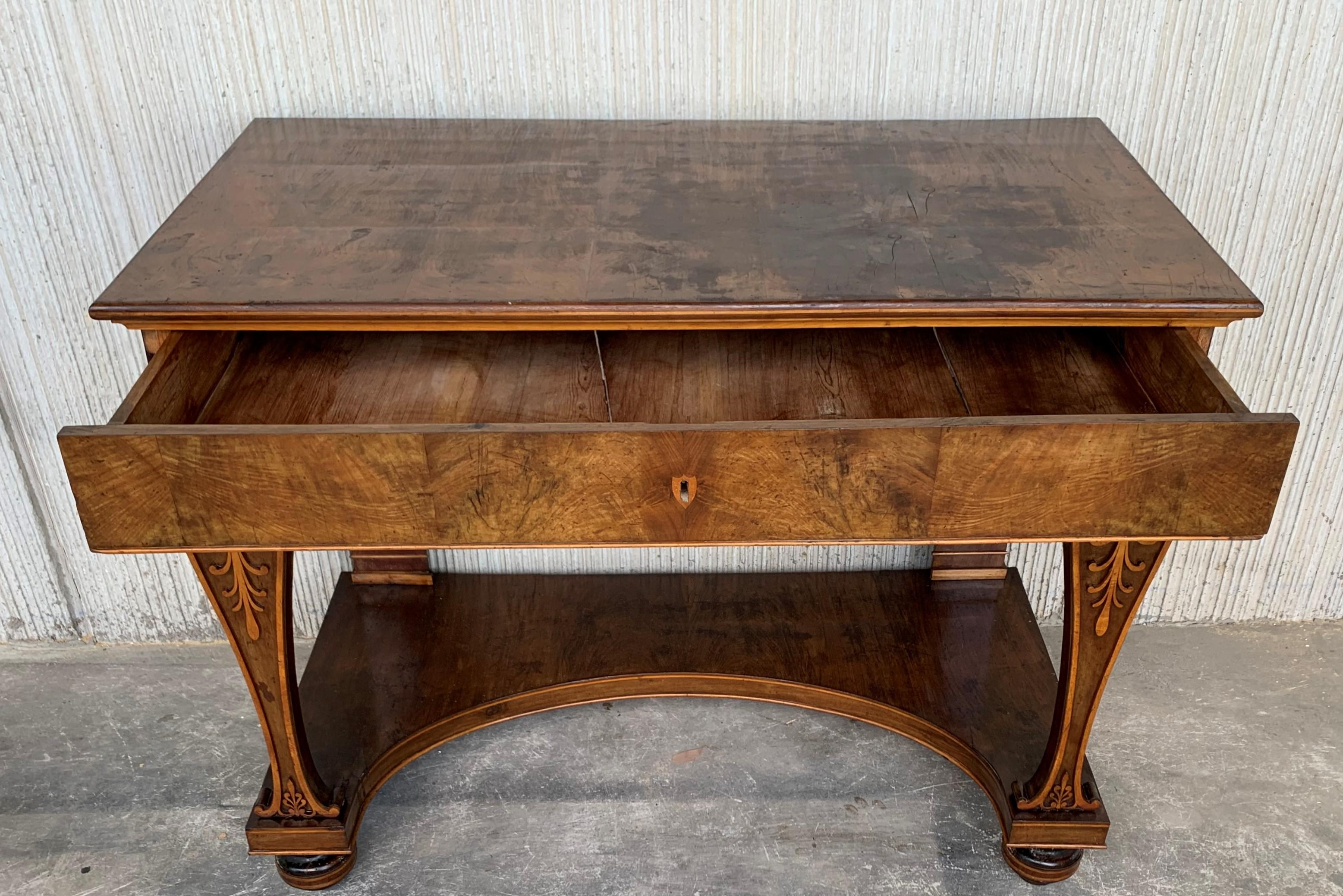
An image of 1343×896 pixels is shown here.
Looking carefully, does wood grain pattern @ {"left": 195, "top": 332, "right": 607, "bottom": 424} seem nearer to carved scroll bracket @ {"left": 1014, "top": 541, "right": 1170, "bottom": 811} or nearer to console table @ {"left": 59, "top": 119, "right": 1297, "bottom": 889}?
console table @ {"left": 59, "top": 119, "right": 1297, "bottom": 889}

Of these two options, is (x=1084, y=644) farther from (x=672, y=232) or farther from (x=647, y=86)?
(x=647, y=86)

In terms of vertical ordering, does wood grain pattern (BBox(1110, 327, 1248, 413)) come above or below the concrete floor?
above

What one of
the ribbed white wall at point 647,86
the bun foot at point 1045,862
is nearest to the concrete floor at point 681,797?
the bun foot at point 1045,862

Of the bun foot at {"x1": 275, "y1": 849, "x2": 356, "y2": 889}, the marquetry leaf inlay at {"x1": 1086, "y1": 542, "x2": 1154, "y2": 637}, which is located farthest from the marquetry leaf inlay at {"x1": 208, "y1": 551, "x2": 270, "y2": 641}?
the marquetry leaf inlay at {"x1": 1086, "y1": 542, "x2": 1154, "y2": 637}

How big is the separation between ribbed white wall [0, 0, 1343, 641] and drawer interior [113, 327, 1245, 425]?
15.4 inches

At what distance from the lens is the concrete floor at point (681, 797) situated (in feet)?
4.89

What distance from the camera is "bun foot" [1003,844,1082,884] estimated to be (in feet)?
4.78

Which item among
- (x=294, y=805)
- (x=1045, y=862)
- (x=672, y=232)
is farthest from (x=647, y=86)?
(x=1045, y=862)

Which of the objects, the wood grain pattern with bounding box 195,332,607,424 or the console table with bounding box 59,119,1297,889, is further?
the wood grain pattern with bounding box 195,332,607,424

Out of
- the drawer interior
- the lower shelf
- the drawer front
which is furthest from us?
the lower shelf

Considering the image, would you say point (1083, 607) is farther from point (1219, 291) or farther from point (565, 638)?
point (565, 638)

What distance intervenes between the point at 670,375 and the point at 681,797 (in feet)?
2.22

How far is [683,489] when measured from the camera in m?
1.06

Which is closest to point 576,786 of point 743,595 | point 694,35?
point 743,595
